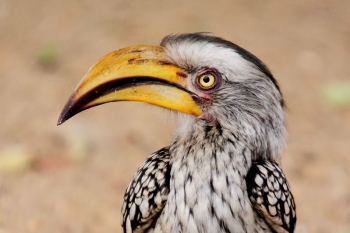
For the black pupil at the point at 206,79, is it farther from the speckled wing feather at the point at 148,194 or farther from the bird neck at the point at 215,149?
the speckled wing feather at the point at 148,194

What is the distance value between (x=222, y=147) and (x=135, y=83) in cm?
45

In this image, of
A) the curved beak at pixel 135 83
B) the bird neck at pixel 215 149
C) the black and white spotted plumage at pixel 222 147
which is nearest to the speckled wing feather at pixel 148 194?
the black and white spotted plumage at pixel 222 147

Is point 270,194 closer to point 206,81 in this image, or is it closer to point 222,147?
point 222,147

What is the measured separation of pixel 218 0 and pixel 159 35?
1.21 meters

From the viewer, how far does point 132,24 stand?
656cm

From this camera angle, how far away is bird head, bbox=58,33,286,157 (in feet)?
8.59

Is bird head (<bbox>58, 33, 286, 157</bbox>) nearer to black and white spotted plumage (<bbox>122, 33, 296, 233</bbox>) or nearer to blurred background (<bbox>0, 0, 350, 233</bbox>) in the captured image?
black and white spotted plumage (<bbox>122, 33, 296, 233</bbox>)

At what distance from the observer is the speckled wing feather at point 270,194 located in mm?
2721

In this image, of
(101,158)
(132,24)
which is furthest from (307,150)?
(132,24)

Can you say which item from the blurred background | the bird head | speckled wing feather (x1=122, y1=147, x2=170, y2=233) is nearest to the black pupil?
the bird head

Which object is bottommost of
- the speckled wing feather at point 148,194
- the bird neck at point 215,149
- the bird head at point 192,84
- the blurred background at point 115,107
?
the speckled wing feather at point 148,194

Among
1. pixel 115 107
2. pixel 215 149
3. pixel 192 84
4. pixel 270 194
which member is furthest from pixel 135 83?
pixel 115 107

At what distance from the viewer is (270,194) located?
2756mm

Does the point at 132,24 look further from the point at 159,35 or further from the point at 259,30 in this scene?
the point at 259,30
